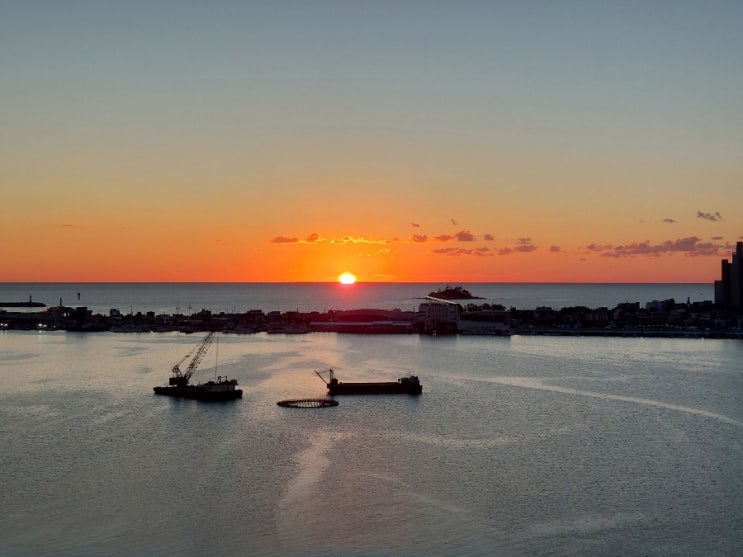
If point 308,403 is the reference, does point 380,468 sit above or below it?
below

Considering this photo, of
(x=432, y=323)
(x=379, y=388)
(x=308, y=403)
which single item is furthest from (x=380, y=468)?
(x=432, y=323)

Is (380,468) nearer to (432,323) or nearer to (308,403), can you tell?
(308,403)

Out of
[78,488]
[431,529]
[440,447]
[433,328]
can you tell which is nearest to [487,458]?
[440,447]

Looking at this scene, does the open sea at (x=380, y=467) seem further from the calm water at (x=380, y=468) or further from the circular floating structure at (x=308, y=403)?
the circular floating structure at (x=308, y=403)

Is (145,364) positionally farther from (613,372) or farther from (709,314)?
(709,314)

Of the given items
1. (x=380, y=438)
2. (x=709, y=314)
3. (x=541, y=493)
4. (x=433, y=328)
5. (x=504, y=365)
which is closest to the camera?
(x=541, y=493)

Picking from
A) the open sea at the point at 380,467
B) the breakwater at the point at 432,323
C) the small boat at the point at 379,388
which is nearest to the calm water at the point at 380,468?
the open sea at the point at 380,467

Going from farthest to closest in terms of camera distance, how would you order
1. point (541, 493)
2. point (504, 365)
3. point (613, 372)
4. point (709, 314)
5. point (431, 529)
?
1. point (709, 314)
2. point (504, 365)
3. point (613, 372)
4. point (541, 493)
5. point (431, 529)
